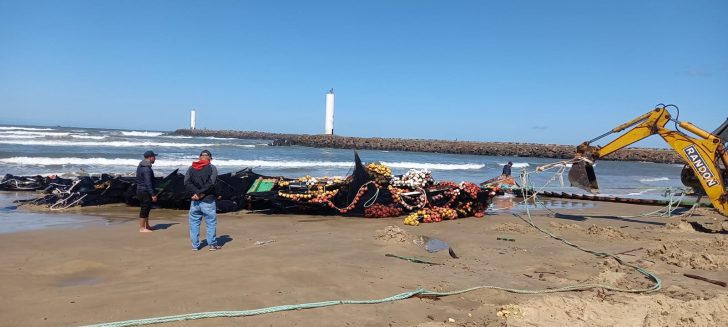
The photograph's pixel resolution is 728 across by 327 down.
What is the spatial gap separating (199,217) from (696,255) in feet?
Result: 23.4

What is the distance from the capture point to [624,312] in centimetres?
411

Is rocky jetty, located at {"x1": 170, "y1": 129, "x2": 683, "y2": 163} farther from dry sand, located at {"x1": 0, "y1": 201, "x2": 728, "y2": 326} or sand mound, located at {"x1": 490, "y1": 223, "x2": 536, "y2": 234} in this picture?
dry sand, located at {"x1": 0, "y1": 201, "x2": 728, "y2": 326}

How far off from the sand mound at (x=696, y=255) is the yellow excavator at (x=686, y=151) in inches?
55.0

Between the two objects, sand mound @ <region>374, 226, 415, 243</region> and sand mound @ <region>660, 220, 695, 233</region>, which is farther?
sand mound @ <region>660, 220, 695, 233</region>

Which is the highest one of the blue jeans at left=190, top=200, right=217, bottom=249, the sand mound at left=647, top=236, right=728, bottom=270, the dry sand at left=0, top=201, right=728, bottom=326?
the blue jeans at left=190, top=200, right=217, bottom=249

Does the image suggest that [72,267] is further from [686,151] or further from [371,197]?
[686,151]

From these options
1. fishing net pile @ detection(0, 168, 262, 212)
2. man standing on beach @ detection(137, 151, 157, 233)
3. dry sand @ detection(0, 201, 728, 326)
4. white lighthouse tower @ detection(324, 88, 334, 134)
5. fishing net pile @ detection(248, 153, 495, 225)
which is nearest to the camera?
dry sand @ detection(0, 201, 728, 326)

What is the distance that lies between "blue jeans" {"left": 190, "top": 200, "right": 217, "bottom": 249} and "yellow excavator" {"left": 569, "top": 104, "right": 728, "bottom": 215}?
745 cm

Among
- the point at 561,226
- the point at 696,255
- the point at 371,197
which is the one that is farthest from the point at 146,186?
the point at 696,255

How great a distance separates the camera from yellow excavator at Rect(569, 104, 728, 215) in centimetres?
838

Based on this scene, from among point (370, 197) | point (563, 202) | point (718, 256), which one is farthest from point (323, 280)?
point (563, 202)

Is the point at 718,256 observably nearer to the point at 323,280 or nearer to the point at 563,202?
the point at 323,280

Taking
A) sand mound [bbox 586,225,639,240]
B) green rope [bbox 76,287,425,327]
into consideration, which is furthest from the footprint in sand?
sand mound [bbox 586,225,639,240]

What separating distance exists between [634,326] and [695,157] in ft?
21.1
